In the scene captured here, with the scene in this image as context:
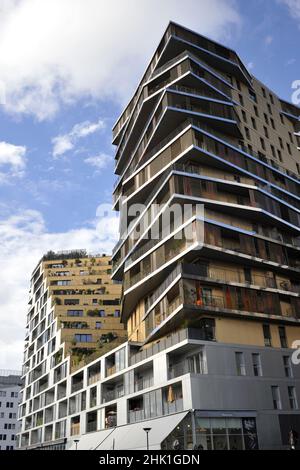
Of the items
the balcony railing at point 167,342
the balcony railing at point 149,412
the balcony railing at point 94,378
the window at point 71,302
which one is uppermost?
the window at point 71,302

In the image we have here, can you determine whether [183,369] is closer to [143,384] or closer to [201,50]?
[143,384]

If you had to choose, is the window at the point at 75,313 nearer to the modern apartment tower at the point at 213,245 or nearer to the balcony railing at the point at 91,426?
the modern apartment tower at the point at 213,245

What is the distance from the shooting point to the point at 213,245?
40.7 metres

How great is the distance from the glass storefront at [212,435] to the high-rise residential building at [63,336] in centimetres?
2450

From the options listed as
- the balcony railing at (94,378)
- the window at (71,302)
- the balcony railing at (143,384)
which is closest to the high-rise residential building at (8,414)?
the window at (71,302)

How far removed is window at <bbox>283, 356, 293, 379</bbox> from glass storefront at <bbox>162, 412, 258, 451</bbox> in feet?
23.5

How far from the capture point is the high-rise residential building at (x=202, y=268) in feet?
119

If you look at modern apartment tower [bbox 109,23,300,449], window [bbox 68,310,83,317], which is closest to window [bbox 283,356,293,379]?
modern apartment tower [bbox 109,23,300,449]

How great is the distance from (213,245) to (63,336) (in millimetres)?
42756

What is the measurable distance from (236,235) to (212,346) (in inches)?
465

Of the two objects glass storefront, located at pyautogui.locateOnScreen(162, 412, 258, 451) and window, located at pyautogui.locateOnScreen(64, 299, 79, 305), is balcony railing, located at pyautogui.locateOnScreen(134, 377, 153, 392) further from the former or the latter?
window, located at pyautogui.locateOnScreen(64, 299, 79, 305)

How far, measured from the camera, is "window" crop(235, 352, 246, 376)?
37.9 m
